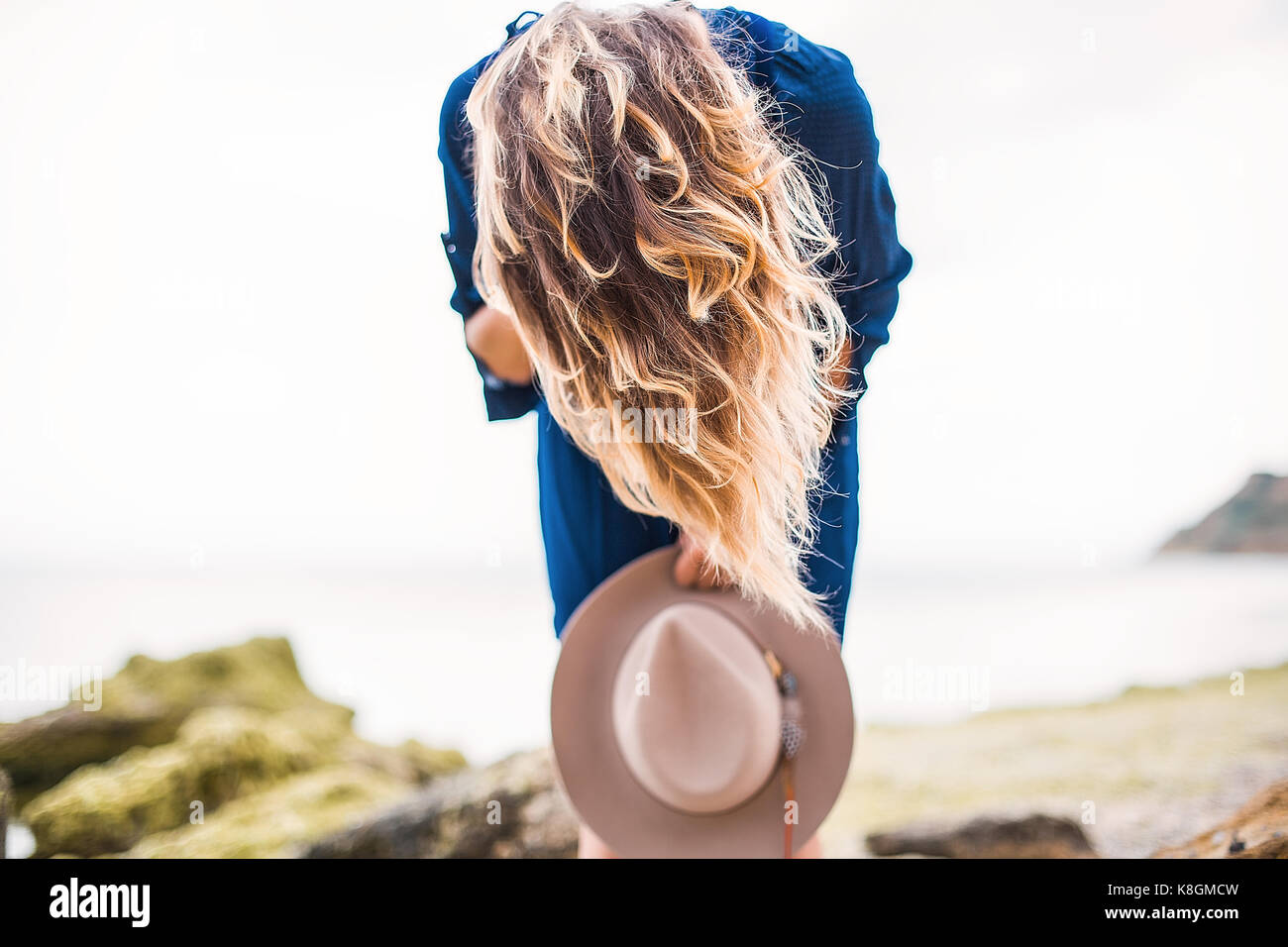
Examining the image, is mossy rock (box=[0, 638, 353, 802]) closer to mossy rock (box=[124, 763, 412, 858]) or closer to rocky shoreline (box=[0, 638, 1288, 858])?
rocky shoreline (box=[0, 638, 1288, 858])

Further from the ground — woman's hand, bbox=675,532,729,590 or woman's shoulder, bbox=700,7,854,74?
woman's shoulder, bbox=700,7,854,74

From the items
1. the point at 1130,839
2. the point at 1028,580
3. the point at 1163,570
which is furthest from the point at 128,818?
the point at 1163,570

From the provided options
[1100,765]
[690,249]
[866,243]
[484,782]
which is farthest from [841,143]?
[1100,765]

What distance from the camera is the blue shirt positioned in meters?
0.78

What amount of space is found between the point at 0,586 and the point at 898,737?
2361mm

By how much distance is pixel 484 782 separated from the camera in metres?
1.47

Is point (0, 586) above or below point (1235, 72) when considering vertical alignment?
below

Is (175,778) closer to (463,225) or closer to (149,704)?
(149,704)

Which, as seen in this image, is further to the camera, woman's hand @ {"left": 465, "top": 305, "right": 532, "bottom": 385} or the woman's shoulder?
woman's hand @ {"left": 465, "top": 305, "right": 532, "bottom": 385}

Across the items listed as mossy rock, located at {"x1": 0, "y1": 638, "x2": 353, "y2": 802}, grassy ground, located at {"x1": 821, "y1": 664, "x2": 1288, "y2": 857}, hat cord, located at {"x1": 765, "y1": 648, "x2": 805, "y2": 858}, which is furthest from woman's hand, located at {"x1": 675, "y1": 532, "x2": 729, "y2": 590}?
mossy rock, located at {"x1": 0, "y1": 638, "x2": 353, "y2": 802}

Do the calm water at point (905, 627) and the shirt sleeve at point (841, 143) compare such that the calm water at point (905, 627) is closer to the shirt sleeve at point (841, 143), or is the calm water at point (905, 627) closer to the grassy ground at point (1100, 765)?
the grassy ground at point (1100, 765)

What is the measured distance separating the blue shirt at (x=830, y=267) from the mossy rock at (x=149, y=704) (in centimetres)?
128
